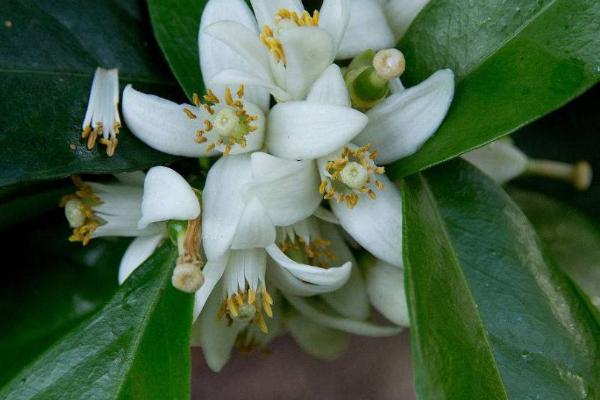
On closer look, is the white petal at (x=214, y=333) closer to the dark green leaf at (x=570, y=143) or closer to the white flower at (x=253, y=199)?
the white flower at (x=253, y=199)

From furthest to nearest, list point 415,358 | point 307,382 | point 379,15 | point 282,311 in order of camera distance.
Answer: point 307,382, point 282,311, point 379,15, point 415,358

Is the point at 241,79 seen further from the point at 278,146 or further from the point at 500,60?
the point at 500,60

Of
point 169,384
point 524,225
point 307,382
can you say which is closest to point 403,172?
point 524,225

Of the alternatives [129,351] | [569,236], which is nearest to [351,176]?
[129,351]

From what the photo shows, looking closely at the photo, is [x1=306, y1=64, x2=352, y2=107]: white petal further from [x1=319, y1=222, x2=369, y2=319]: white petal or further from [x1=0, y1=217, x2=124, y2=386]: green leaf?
[x1=0, y1=217, x2=124, y2=386]: green leaf

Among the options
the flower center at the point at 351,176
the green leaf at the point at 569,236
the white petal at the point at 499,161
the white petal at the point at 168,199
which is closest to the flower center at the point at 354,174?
the flower center at the point at 351,176

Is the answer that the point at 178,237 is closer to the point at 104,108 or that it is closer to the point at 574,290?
the point at 104,108

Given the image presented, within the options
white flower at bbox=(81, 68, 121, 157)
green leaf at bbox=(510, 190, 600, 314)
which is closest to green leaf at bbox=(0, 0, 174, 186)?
white flower at bbox=(81, 68, 121, 157)
